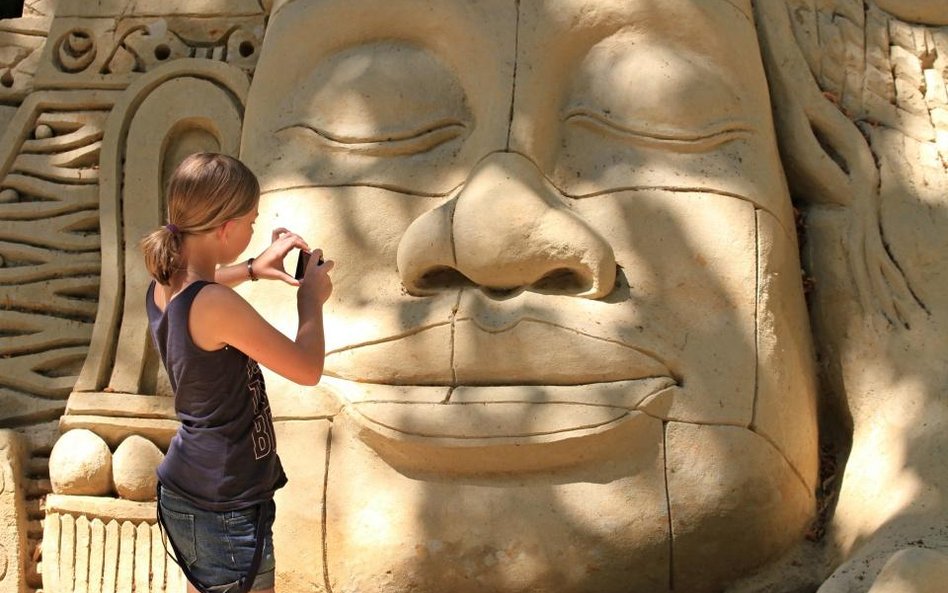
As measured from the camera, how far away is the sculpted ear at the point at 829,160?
3711 mm

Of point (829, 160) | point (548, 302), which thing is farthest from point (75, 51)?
point (829, 160)

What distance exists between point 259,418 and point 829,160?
1843 millimetres

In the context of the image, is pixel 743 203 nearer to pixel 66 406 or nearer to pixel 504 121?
pixel 504 121

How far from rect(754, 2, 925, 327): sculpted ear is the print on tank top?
1668mm

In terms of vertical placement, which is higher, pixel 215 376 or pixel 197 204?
pixel 197 204

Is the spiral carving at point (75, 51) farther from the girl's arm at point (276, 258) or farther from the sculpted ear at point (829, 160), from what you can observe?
the sculpted ear at point (829, 160)

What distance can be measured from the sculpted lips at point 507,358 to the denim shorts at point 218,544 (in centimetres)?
72

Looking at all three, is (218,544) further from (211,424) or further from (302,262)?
(302,262)

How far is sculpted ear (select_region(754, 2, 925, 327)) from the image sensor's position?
3711 millimetres

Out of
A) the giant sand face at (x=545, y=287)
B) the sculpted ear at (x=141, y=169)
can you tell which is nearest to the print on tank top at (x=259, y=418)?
the giant sand face at (x=545, y=287)

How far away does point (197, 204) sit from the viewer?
8.79 feet

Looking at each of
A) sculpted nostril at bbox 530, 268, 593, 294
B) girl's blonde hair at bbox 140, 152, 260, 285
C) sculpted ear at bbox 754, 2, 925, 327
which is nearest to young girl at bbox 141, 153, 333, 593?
girl's blonde hair at bbox 140, 152, 260, 285

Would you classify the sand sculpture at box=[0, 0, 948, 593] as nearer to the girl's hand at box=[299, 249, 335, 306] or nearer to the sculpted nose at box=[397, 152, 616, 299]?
the sculpted nose at box=[397, 152, 616, 299]

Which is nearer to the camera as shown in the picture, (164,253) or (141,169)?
(164,253)
